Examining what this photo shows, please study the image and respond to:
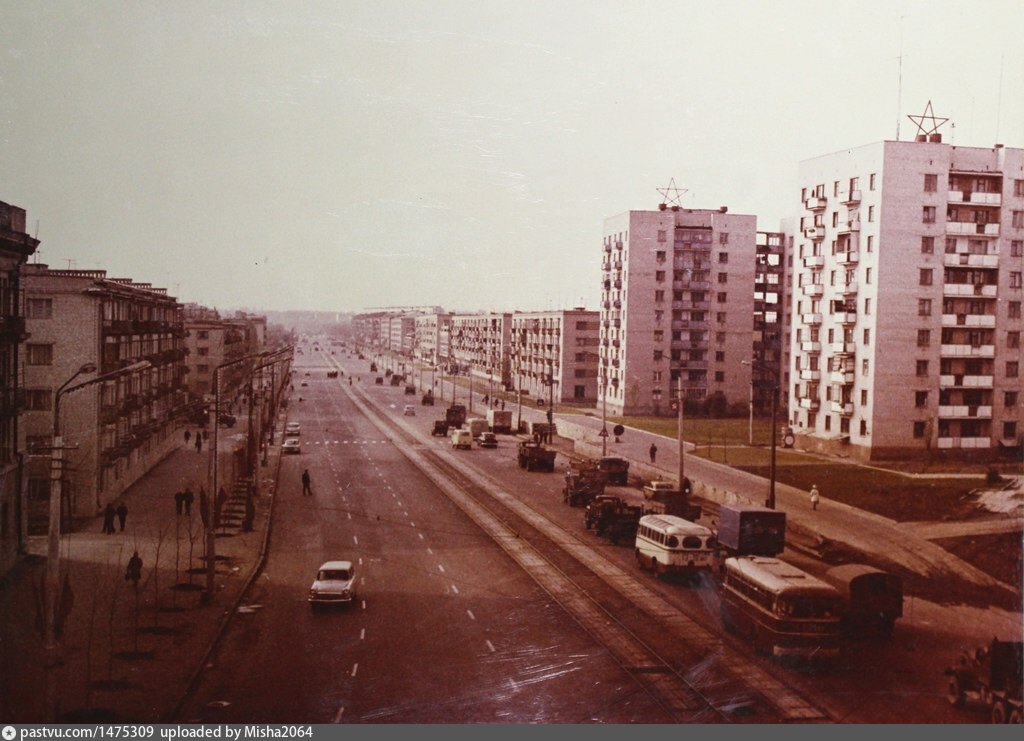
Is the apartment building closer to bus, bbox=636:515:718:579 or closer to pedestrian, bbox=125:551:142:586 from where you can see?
bus, bbox=636:515:718:579

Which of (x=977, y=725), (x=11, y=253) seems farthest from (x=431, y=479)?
(x=977, y=725)

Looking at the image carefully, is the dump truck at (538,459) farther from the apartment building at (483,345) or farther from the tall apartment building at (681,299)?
the apartment building at (483,345)

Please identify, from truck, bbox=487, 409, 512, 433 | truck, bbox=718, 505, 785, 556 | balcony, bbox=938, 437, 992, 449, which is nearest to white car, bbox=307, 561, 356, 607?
truck, bbox=718, 505, 785, 556

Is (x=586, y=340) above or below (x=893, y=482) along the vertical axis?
above

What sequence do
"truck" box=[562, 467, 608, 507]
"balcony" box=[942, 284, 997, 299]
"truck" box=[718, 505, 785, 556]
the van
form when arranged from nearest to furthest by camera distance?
"truck" box=[718, 505, 785, 556] → "truck" box=[562, 467, 608, 507] → "balcony" box=[942, 284, 997, 299] → the van

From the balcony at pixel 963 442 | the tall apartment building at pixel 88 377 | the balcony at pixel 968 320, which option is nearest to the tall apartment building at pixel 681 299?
the balcony at pixel 963 442

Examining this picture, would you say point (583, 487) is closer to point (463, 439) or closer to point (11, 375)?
point (463, 439)

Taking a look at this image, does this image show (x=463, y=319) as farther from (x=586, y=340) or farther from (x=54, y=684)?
(x=54, y=684)

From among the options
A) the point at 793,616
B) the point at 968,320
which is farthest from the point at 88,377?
the point at 968,320
